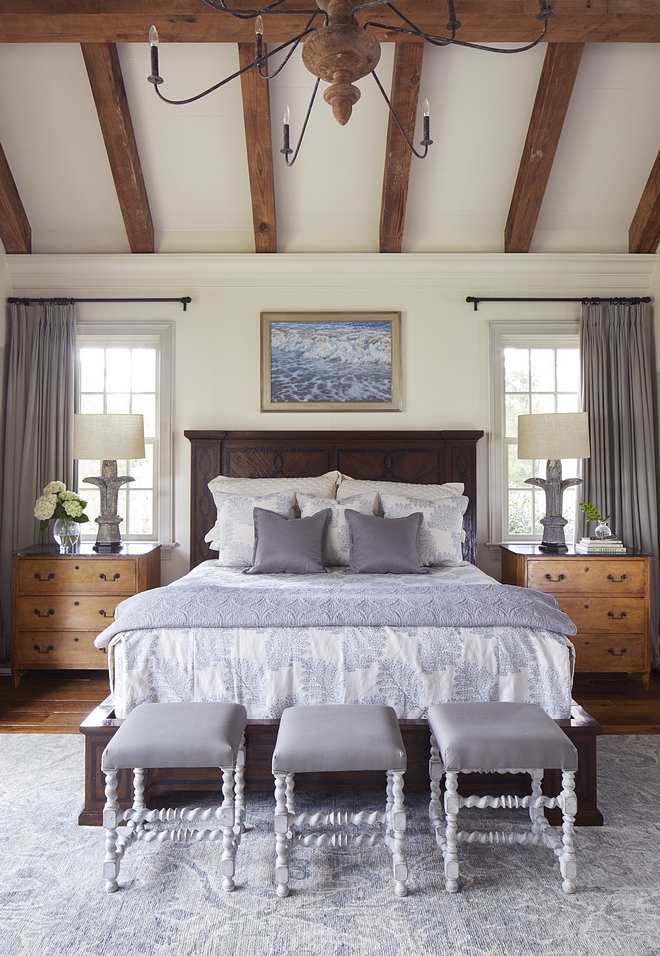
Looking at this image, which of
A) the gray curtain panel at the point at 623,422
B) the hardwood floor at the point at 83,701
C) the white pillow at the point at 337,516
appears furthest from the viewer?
the gray curtain panel at the point at 623,422

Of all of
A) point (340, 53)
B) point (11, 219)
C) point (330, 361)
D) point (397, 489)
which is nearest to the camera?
point (340, 53)

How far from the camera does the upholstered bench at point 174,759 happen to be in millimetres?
2090

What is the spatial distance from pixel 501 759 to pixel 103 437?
10.4 feet

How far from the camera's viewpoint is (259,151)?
409 centimetres

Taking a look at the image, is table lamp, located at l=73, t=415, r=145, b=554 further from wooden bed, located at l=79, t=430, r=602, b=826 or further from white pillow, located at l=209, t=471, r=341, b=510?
white pillow, located at l=209, t=471, r=341, b=510

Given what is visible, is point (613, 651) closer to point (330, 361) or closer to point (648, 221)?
point (330, 361)

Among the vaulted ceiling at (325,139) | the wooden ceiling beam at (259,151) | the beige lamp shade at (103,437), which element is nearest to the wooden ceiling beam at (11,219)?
A: the vaulted ceiling at (325,139)

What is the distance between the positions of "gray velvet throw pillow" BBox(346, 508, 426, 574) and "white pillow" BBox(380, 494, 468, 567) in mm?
126

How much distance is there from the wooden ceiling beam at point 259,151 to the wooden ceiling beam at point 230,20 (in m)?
0.28

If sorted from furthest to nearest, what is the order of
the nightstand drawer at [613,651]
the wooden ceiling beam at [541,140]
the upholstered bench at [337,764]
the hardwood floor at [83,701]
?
the nightstand drawer at [613,651] < the wooden ceiling beam at [541,140] < the hardwood floor at [83,701] < the upholstered bench at [337,764]

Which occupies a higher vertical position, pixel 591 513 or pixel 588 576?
pixel 591 513

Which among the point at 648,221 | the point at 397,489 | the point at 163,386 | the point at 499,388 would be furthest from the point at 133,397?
the point at 648,221

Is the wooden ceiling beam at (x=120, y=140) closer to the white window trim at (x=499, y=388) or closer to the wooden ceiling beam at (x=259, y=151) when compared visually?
the wooden ceiling beam at (x=259, y=151)

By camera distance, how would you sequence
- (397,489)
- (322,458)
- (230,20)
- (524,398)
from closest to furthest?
(230,20)
(397,489)
(322,458)
(524,398)
